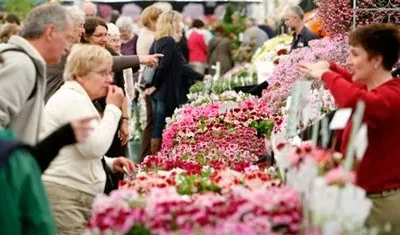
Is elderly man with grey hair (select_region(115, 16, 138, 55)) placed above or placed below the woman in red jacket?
below

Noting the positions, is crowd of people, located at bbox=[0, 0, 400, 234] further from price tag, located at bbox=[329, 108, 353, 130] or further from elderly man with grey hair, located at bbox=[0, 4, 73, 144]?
price tag, located at bbox=[329, 108, 353, 130]

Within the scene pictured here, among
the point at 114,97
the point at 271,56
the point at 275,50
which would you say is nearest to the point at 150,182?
the point at 114,97

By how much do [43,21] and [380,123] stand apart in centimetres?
182

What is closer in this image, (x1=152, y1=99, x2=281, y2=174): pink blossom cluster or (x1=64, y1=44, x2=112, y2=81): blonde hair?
(x1=64, y1=44, x2=112, y2=81): blonde hair

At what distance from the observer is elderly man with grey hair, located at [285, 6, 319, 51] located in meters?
12.9

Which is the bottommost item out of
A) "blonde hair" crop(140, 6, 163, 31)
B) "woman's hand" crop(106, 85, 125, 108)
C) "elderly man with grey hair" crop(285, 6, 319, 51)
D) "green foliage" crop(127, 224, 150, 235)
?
"blonde hair" crop(140, 6, 163, 31)

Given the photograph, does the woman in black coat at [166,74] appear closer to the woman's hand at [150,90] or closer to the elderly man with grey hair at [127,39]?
the woman's hand at [150,90]

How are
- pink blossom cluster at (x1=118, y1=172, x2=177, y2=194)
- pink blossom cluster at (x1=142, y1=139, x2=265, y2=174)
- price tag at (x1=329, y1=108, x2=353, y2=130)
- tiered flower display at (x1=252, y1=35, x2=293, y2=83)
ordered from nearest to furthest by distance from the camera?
price tag at (x1=329, y1=108, x2=353, y2=130) → pink blossom cluster at (x1=118, y1=172, x2=177, y2=194) → pink blossom cluster at (x1=142, y1=139, x2=265, y2=174) → tiered flower display at (x1=252, y1=35, x2=293, y2=83)

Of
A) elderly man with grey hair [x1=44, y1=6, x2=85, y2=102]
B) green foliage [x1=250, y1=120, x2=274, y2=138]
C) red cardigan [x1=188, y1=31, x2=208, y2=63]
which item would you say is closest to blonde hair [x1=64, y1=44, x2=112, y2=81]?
elderly man with grey hair [x1=44, y1=6, x2=85, y2=102]

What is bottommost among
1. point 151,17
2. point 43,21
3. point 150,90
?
point 150,90

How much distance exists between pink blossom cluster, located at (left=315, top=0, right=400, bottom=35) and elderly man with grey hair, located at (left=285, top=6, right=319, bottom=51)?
296 centimetres

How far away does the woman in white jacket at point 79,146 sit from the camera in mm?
6168

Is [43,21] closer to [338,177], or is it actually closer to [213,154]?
[338,177]

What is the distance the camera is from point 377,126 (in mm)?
5738
